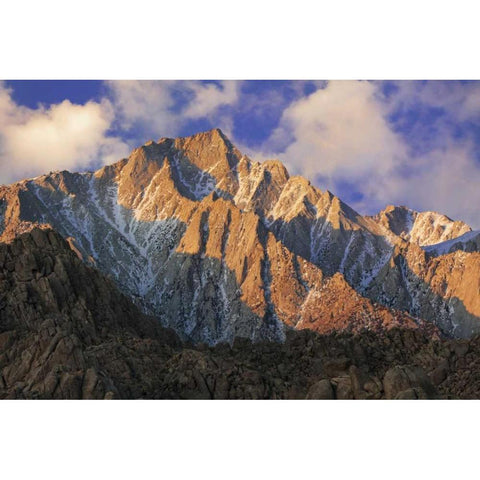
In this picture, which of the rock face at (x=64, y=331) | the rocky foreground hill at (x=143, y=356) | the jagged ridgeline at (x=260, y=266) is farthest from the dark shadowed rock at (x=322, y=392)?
the jagged ridgeline at (x=260, y=266)

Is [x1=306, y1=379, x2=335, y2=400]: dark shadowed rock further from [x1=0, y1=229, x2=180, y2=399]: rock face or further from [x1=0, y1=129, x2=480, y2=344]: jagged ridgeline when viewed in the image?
[x1=0, y1=129, x2=480, y2=344]: jagged ridgeline

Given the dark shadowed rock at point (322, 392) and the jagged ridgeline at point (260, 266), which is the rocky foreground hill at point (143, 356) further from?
the jagged ridgeline at point (260, 266)

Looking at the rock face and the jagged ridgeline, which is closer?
the rock face

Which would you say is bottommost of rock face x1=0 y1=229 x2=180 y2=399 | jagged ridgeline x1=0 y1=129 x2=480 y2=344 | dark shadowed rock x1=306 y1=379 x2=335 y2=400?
dark shadowed rock x1=306 y1=379 x2=335 y2=400

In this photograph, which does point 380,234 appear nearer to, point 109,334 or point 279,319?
point 279,319

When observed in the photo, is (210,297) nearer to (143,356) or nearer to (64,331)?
(143,356)

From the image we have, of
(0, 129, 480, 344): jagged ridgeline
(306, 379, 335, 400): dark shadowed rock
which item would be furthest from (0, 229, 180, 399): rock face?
(0, 129, 480, 344): jagged ridgeline

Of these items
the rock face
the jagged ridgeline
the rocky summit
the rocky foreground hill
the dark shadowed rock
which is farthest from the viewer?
the jagged ridgeline
